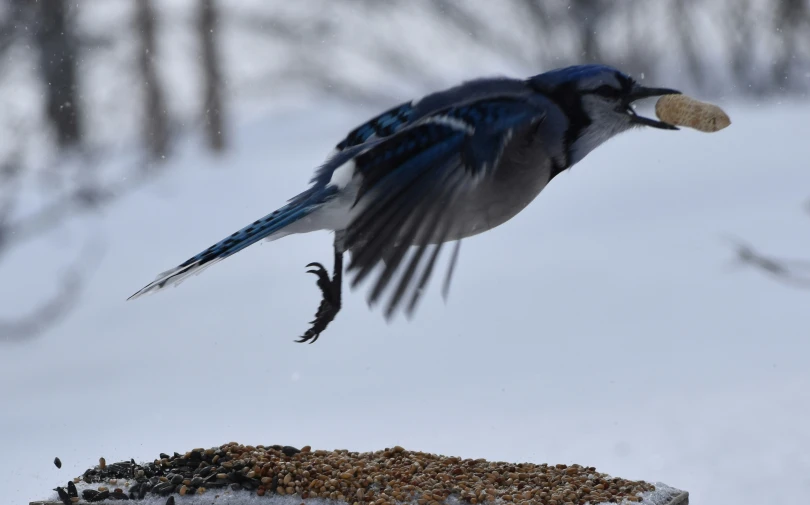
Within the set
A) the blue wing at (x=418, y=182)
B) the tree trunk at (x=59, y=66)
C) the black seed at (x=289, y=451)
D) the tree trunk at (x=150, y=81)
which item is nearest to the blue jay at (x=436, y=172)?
the blue wing at (x=418, y=182)

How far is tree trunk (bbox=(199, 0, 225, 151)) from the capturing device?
7.87 metres

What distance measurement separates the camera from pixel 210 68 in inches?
311

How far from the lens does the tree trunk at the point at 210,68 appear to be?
787cm

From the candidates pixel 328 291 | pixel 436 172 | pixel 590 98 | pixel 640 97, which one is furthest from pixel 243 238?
pixel 640 97

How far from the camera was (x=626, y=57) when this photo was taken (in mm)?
7219

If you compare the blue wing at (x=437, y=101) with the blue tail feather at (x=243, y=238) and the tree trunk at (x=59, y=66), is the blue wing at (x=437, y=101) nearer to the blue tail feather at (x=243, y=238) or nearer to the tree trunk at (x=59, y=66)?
the blue tail feather at (x=243, y=238)

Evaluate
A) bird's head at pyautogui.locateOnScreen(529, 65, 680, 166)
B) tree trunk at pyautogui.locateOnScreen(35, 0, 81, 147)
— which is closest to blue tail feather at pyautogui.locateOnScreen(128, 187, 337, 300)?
bird's head at pyautogui.locateOnScreen(529, 65, 680, 166)

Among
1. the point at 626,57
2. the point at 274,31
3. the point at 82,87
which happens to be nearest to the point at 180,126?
the point at 82,87

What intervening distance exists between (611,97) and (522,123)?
31 centimetres

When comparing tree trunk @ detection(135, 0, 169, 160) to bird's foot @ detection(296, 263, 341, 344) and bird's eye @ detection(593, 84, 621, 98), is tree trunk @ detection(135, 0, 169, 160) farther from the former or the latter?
bird's eye @ detection(593, 84, 621, 98)

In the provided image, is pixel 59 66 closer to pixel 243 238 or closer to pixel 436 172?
pixel 243 238

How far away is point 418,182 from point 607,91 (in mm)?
628

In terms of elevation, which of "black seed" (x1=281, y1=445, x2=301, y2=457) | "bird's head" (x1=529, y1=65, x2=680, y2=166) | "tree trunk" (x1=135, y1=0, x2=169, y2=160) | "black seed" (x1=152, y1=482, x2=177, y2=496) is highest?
"tree trunk" (x1=135, y1=0, x2=169, y2=160)

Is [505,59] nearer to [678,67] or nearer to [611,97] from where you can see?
[678,67]
